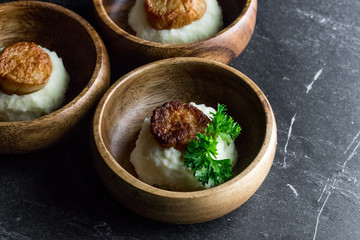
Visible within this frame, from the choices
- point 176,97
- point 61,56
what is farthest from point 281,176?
point 61,56

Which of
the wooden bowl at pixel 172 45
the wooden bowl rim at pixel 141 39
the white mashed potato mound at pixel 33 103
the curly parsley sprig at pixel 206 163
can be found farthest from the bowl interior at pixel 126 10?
the curly parsley sprig at pixel 206 163

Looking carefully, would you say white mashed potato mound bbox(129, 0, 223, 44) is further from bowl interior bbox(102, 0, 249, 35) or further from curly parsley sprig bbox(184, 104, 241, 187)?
curly parsley sprig bbox(184, 104, 241, 187)

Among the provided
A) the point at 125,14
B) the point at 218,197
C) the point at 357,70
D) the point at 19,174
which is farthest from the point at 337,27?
the point at 19,174

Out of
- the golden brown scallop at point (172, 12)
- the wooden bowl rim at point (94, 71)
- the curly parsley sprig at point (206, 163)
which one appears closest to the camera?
the curly parsley sprig at point (206, 163)

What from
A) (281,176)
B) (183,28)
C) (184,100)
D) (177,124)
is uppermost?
(183,28)

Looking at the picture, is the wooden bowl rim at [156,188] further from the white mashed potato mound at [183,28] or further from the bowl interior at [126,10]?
the bowl interior at [126,10]

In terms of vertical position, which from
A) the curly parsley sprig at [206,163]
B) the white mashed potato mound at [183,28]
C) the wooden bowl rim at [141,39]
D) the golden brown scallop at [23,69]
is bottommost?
the curly parsley sprig at [206,163]

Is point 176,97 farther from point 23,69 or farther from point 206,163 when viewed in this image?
point 23,69
